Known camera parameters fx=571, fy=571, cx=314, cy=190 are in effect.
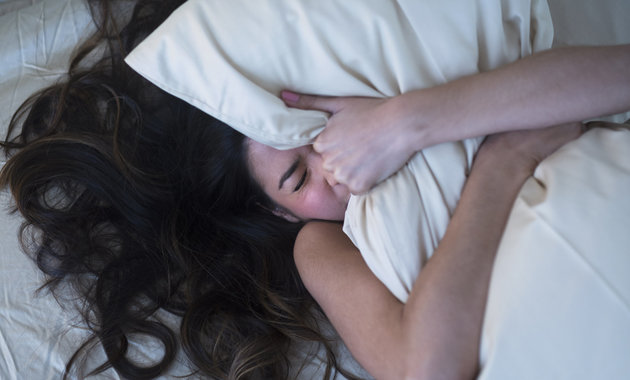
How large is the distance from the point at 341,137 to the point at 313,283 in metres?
0.29

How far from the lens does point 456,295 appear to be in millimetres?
855

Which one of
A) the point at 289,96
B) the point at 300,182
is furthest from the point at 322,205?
the point at 289,96

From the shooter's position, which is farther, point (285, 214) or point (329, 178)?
point (285, 214)

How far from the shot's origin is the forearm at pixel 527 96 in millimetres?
914

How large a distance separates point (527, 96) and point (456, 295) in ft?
1.13

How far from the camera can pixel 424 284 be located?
0.88m

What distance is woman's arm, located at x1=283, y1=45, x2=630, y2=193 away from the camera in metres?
0.92

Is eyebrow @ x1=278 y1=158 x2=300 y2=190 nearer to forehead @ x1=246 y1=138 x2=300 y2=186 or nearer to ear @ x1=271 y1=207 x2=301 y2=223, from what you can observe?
forehead @ x1=246 y1=138 x2=300 y2=186

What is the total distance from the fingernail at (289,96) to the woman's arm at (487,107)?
99 millimetres

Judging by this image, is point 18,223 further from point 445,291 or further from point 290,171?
point 445,291

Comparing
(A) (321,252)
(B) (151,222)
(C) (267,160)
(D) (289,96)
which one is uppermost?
(D) (289,96)

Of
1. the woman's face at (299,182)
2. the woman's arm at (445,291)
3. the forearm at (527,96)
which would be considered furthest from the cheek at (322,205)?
the forearm at (527,96)

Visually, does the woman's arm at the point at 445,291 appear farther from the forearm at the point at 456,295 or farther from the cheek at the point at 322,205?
the cheek at the point at 322,205

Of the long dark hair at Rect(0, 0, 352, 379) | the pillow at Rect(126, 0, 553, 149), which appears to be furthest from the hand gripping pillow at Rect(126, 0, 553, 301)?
the long dark hair at Rect(0, 0, 352, 379)
